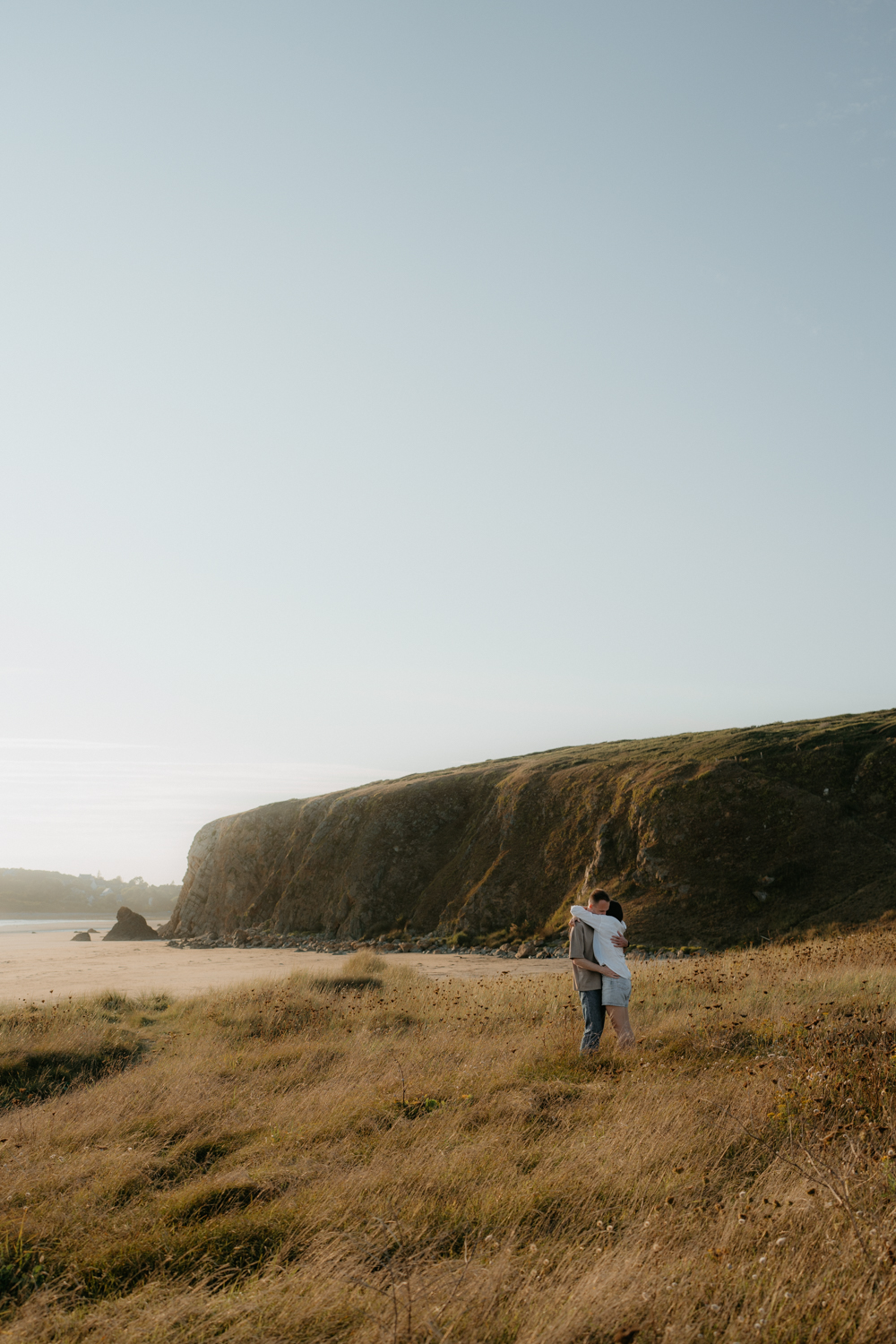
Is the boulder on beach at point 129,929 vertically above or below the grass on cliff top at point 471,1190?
below

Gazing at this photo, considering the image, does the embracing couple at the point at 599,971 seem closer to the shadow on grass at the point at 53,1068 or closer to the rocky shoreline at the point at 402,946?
the shadow on grass at the point at 53,1068

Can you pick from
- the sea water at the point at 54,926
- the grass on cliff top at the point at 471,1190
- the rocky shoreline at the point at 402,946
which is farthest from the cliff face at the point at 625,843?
the sea water at the point at 54,926

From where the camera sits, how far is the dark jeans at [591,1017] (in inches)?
401

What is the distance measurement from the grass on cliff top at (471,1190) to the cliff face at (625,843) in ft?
75.7

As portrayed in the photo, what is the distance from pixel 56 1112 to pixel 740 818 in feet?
109

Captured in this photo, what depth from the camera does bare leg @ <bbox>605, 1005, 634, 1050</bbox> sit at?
32.7ft

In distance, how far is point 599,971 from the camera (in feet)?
33.1

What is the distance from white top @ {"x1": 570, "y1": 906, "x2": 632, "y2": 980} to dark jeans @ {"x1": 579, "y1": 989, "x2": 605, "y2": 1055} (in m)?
0.46

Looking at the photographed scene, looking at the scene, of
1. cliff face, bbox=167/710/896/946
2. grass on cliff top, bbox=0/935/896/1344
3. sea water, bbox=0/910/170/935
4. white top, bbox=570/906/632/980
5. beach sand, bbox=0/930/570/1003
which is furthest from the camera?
sea water, bbox=0/910/170/935

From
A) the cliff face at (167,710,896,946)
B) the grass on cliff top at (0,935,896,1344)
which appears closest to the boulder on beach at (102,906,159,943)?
the cliff face at (167,710,896,946)

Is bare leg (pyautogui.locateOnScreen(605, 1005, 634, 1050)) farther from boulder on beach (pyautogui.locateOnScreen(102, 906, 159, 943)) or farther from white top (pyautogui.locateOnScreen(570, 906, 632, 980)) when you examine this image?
boulder on beach (pyautogui.locateOnScreen(102, 906, 159, 943))

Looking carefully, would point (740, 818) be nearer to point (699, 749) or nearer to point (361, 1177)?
point (699, 749)

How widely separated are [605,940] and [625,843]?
97.6 feet

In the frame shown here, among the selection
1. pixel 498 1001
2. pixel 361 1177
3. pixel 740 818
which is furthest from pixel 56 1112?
pixel 740 818
